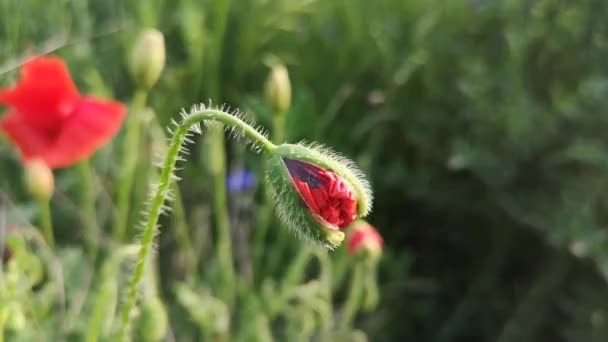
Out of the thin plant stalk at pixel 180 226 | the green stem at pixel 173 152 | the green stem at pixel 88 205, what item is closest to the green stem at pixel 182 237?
the thin plant stalk at pixel 180 226

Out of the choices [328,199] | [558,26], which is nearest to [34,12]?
[558,26]

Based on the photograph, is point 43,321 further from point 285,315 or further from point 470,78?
point 470,78

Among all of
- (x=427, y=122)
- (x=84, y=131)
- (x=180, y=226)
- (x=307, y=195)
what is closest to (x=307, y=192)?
(x=307, y=195)

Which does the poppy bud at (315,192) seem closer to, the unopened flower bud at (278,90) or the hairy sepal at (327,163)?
the hairy sepal at (327,163)

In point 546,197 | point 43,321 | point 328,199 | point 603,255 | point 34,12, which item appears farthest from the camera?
point 34,12

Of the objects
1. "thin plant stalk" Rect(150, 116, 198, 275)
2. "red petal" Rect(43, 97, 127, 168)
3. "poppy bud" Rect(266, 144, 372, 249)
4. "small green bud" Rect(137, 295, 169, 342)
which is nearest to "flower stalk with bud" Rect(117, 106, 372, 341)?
"poppy bud" Rect(266, 144, 372, 249)

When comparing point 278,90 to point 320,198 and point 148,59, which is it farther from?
point 320,198

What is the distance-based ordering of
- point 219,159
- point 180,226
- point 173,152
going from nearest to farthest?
point 173,152
point 219,159
point 180,226
